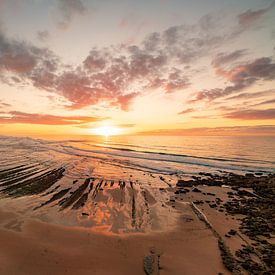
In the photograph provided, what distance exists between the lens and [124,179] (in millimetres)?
25672

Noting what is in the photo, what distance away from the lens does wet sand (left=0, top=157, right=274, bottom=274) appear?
8.72 metres

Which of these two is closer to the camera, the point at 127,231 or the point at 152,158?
the point at 127,231

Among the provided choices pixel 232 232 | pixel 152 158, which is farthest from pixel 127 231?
pixel 152 158

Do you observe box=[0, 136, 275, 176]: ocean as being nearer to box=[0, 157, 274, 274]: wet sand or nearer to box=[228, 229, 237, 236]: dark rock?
box=[0, 157, 274, 274]: wet sand

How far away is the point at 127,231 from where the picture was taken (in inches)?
462

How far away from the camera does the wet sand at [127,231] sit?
8.72m

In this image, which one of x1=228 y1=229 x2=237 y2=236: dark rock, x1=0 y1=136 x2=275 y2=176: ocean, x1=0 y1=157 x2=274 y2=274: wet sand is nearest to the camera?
x1=0 y1=157 x2=274 y2=274: wet sand

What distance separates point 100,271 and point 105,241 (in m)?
2.23

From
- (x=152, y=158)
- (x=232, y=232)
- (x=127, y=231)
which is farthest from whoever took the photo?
(x=152, y=158)

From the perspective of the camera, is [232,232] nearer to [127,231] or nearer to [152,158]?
[127,231]

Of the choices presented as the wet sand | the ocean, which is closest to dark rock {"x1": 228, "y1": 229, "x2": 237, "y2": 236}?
the wet sand

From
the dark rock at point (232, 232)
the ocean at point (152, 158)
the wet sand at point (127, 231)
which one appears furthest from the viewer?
the ocean at point (152, 158)

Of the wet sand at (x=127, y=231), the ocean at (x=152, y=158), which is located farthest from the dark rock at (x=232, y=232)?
the ocean at (x=152, y=158)

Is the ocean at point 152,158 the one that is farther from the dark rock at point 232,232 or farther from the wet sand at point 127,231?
the dark rock at point 232,232
